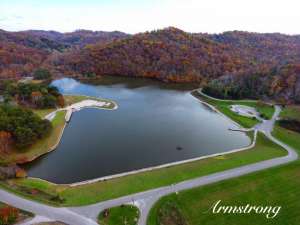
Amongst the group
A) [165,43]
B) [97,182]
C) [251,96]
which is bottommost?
[97,182]

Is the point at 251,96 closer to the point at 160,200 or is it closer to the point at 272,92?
the point at 272,92

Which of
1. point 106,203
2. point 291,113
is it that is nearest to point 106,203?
point 106,203

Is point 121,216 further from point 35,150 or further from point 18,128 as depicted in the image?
point 18,128

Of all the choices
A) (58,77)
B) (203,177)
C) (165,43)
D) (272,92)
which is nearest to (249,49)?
(165,43)

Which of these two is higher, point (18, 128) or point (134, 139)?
point (18, 128)

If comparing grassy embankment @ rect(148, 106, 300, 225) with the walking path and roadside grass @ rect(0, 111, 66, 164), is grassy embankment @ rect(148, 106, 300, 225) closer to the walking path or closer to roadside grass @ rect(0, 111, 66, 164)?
the walking path

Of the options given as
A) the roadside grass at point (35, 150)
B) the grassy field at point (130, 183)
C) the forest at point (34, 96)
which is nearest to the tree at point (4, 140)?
the roadside grass at point (35, 150)
